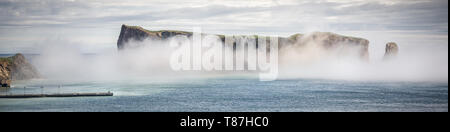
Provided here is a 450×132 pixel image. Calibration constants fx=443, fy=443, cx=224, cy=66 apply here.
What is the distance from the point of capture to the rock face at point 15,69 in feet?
398

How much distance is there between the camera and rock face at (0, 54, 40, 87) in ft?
398

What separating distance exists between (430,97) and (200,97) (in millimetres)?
49838

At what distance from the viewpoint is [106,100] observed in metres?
88.1

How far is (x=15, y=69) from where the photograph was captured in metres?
146

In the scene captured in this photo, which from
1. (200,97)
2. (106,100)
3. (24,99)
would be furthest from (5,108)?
(200,97)

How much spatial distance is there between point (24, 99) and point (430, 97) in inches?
3386
